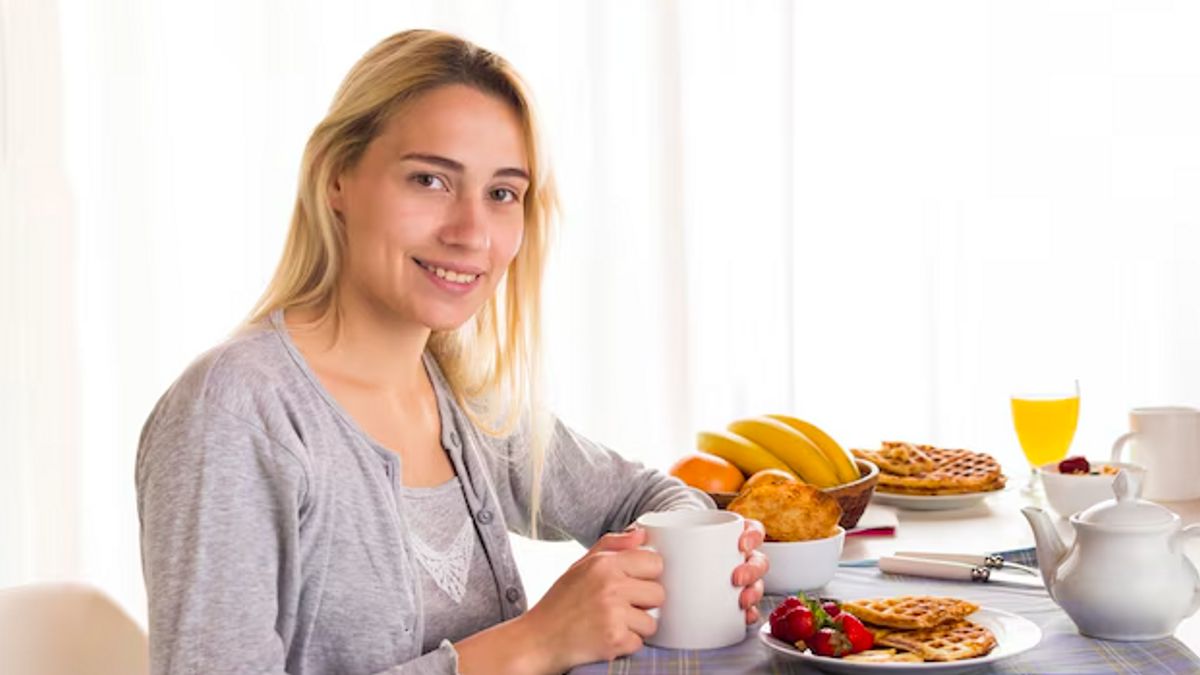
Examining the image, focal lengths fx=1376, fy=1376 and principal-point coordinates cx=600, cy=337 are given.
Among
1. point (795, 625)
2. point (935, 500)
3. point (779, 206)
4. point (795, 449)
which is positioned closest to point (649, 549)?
point (795, 625)

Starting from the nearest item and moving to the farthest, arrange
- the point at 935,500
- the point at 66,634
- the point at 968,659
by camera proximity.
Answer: the point at 968,659, the point at 66,634, the point at 935,500

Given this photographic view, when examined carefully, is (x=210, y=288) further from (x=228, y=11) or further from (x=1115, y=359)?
(x=1115, y=359)

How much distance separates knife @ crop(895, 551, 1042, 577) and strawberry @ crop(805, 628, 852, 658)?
39 cm

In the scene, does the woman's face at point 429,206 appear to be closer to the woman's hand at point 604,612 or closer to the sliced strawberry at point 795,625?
the woman's hand at point 604,612

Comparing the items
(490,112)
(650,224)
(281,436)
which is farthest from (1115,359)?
(281,436)

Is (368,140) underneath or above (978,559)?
above

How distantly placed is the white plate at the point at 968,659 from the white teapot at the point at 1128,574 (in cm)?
6

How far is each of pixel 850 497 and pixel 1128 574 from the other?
53 centimetres

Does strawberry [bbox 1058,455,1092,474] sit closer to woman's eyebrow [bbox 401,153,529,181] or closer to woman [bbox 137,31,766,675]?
woman [bbox 137,31,766,675]

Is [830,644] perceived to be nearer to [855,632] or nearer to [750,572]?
[855,632]

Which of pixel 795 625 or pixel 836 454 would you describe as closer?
pixel 795 625

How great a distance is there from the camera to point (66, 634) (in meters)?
1.35

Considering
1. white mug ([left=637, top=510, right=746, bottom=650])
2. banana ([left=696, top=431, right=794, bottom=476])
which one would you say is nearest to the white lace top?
white mug ([left=637, top=510, right=746, bottom=650])

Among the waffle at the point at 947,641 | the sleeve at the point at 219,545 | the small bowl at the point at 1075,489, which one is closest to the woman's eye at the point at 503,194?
the sleeve at the point at 219,545
